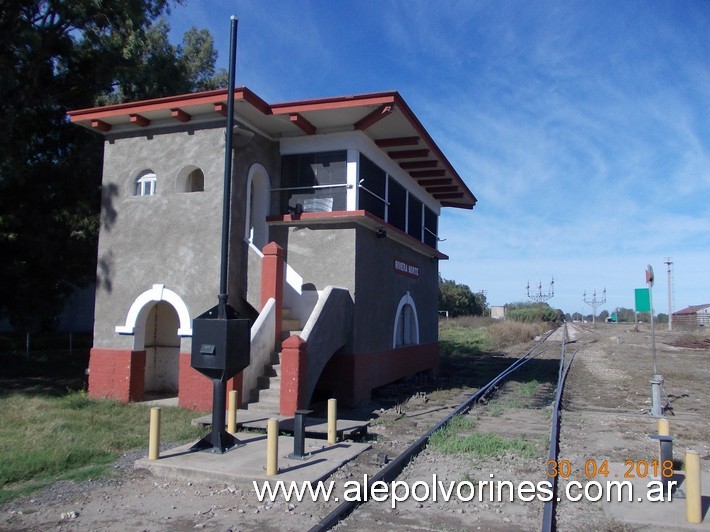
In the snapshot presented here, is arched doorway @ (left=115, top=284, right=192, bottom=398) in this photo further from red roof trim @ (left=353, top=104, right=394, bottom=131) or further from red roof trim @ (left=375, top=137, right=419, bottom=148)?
red roof trim @ (left=375, top=137, right=419, bottom=148)

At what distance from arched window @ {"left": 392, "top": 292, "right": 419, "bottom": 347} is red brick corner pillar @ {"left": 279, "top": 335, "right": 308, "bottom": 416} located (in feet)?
19.1

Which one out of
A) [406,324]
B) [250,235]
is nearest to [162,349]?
[250,235]

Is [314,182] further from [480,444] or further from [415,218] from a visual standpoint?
[480,444]

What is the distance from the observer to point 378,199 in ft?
50.0

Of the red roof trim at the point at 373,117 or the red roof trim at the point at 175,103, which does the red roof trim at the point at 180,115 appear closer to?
the red roof trim at the point at 175,103

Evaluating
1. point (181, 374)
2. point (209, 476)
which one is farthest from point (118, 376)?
point (209, 476)

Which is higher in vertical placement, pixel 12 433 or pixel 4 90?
pixel 4 90

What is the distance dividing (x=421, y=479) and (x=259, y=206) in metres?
8.42

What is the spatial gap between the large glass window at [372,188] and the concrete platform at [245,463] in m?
6.92

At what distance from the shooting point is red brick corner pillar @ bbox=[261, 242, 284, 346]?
1207 cm

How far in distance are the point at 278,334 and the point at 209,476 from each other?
512 centimetres

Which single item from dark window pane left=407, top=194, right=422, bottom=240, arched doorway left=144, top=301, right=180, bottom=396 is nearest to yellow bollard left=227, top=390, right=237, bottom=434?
arched doorway left=144, top=301, right=180, bottom=396

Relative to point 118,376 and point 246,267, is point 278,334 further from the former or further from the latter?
point 118,376

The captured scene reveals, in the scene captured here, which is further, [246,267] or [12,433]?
[246,267]
